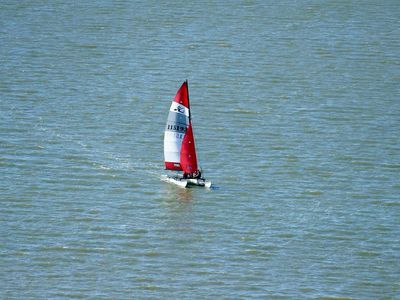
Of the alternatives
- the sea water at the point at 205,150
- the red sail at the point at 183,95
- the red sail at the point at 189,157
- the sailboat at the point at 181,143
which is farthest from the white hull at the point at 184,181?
the red sail at the point at 183,95

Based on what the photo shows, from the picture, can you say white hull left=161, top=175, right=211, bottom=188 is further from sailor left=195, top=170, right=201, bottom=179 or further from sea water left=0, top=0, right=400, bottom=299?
sea water left=0, top=0, right=400, bottom=299

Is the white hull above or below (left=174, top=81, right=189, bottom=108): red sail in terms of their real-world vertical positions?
below

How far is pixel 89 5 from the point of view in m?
137

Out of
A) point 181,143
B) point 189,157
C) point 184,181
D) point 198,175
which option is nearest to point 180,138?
point 181,143

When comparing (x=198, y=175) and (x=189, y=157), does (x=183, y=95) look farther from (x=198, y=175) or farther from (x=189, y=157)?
(x=198, y=175)

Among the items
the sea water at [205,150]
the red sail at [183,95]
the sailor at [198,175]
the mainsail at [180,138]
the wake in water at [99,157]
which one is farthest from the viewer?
the wake in water at [99,157]

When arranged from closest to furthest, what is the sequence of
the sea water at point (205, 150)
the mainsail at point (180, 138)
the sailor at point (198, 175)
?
the sea water at point (205, 150), the sailor at point (198, 175), the mainsail at point (180, 138)

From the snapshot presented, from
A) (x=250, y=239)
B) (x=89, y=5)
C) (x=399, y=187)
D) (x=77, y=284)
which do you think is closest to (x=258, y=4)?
(x=89, y=5)

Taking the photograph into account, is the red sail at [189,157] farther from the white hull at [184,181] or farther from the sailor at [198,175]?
the white hull at [184,181]

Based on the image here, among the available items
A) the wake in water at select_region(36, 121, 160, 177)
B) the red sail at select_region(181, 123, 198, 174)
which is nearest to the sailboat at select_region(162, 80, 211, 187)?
the red sail at select_region(181, 123, 198, 174)

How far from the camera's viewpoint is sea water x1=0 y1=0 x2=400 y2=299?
83.8m

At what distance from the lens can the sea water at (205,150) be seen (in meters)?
83.8

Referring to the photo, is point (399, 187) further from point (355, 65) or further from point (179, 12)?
point (179, 12)

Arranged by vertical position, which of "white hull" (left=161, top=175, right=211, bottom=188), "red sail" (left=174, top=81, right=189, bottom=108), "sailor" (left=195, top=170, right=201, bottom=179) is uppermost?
"red sail" (left=174, top=81, right=189, bottom=108)
